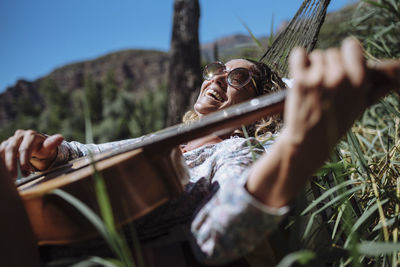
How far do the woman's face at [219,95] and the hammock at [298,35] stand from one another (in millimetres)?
360

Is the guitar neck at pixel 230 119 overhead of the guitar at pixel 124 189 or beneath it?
overhead

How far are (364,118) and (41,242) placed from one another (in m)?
2.25

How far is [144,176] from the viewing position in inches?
30.3

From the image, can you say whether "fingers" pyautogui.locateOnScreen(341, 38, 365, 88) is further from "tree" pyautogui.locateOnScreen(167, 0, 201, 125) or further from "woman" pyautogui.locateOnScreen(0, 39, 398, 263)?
"tree" pyautogui.locateOnScreen(167, 0, 201, 125)

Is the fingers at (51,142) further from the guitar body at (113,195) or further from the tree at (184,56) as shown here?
the tree at (184,56)

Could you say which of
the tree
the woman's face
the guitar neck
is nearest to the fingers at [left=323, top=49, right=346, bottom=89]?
the guitar neck

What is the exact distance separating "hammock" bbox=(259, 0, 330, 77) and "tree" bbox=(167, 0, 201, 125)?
4.80 feet

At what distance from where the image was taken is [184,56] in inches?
135

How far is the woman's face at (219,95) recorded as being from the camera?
4.89 ft

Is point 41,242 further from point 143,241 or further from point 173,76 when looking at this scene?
point 173,76

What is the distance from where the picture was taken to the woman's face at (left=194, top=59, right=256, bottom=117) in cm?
149

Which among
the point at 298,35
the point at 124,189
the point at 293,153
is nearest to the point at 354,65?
the point at 293,153

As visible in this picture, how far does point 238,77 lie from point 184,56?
2.00 metres

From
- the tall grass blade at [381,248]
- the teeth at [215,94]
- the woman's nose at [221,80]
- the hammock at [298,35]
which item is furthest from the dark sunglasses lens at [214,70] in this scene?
the tall grass blade at [381,248]
